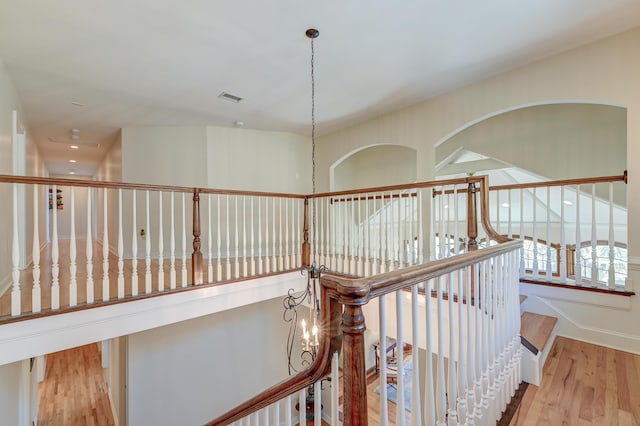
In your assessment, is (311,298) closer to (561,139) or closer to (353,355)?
(353,355)

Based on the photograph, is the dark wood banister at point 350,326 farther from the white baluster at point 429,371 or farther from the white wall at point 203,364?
the white wall at point 203,364

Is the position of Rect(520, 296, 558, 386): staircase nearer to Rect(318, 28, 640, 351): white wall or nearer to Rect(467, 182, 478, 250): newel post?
Rect(318, 28, 640, 351): white wall

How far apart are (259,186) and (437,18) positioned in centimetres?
397

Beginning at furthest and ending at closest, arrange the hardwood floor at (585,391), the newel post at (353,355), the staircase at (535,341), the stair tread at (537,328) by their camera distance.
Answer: the stair tread at (537,328) < the staircase at (535,341) < the hardwood floor at (585,391) < the newel post at (353,355)

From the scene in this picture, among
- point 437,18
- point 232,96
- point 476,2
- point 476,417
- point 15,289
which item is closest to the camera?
point 476,417

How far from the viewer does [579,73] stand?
3.01 meters

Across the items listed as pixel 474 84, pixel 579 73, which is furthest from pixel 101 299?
pixel 579 73

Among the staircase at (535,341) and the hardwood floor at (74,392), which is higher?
the staircase at (535,341)

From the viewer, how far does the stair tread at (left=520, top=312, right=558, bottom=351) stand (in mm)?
2344

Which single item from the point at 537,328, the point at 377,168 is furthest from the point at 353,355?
the point at 377,168

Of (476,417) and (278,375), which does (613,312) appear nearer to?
(476,417)

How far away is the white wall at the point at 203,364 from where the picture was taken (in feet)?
13.7

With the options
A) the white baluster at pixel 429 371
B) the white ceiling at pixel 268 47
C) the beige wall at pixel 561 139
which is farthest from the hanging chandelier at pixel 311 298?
the beige wall at pixel 561 139

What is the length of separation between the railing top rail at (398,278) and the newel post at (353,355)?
0.03ft
